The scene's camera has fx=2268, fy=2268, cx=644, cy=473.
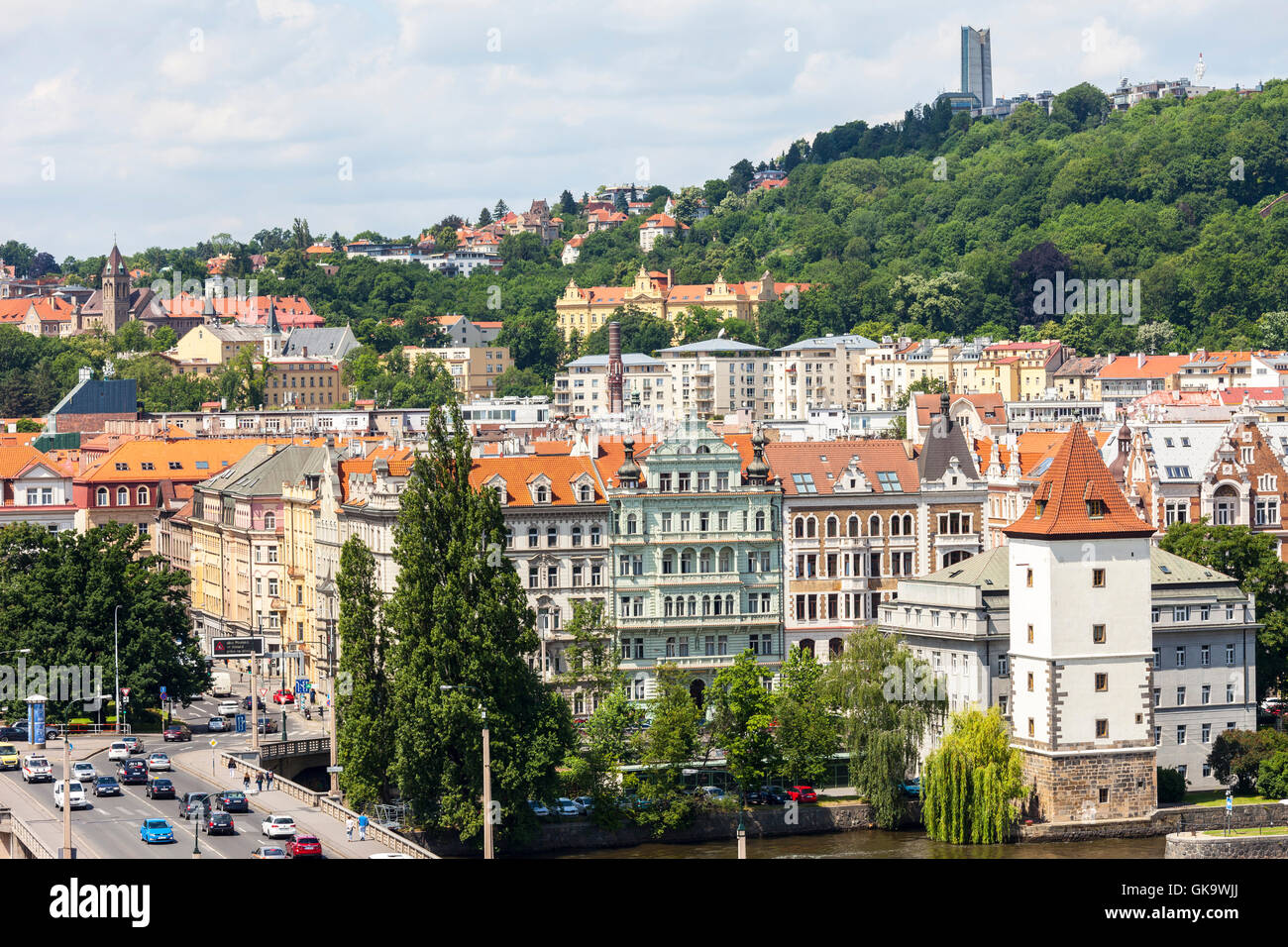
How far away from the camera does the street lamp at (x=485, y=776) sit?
57.2 meters

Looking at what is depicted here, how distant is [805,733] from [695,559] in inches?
619

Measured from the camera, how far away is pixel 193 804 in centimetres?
6312

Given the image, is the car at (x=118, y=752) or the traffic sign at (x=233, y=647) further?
the traffic sign at (x=233, y=647)

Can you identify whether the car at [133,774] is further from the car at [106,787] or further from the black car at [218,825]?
the black car at [218,825]

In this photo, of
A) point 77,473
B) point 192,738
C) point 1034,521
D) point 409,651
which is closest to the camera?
point 409,651

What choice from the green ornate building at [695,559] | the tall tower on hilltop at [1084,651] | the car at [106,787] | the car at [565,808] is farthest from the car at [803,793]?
the car at [106,787]

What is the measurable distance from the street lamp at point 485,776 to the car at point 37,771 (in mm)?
14637

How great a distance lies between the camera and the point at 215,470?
129 metres

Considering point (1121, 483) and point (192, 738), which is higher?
point (1121, 483)

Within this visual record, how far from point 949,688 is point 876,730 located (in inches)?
143

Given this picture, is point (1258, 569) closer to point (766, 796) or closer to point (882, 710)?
point (882, 710)

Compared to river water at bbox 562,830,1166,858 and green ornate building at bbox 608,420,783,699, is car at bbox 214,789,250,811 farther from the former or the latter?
green ornate building at bbox 608,420,783,699
